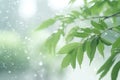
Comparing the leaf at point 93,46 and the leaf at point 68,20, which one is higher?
the leaf at point 68,20

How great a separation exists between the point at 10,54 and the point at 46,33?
0.32 m

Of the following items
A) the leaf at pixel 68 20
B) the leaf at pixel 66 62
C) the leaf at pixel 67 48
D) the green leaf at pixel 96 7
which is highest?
the green leaf at pixel 96 7

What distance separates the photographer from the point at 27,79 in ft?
6.35

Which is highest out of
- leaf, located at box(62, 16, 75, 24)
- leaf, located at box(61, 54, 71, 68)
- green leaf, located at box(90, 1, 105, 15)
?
green leaf, located at box(90, 1, 105, 15)

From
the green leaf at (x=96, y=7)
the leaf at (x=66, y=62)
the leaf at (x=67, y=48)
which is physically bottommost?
the leaf at (x=66, y=62)

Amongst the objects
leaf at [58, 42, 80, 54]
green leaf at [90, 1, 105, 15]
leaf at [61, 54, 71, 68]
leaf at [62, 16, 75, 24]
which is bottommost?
leaf at [61, 54, 71, 68]

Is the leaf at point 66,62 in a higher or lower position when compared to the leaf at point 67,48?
lower

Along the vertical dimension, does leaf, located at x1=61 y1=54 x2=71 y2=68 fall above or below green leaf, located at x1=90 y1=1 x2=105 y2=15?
below

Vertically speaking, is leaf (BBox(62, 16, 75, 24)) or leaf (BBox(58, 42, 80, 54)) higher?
leaf (BBox(62, 16, 75, 24))

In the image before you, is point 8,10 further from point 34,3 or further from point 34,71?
point 34,71

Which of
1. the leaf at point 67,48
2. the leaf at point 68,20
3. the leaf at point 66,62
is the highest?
the leaf at point 68,20

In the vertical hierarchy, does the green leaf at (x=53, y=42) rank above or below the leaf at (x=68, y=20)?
below

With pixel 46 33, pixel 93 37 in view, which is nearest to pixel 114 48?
pixel 93 37

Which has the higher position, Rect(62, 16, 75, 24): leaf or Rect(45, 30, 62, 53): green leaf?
Rect(62, 16, 75, 24): leaf
